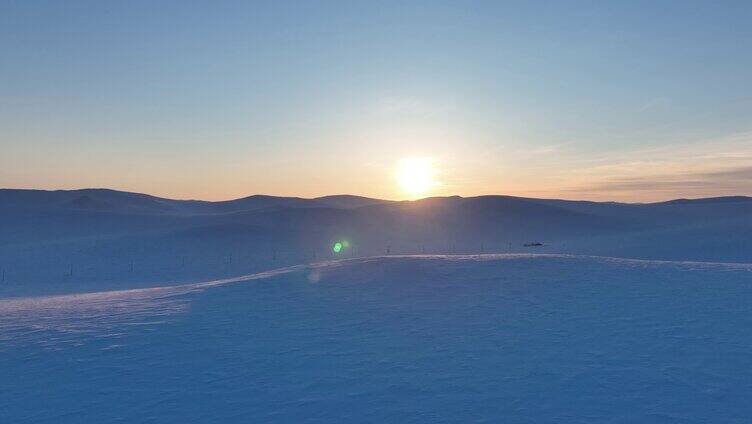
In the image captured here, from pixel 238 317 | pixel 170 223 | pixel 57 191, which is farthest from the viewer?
pixel 57 191

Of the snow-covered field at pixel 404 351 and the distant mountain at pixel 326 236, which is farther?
the distant mountain at pixel 326 236

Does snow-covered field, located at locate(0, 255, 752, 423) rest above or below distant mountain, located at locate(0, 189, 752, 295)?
below

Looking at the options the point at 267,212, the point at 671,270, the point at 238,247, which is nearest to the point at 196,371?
the point at 671,270

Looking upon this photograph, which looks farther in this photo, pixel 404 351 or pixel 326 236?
pixel 326 236

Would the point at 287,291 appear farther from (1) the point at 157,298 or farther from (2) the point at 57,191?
(2) the point at 57,191

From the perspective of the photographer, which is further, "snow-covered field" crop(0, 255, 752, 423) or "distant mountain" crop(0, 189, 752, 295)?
"distant mountain" crop(0, 189, 752, 295)

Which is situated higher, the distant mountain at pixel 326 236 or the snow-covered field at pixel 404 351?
the distant mountain at pixel 326 236

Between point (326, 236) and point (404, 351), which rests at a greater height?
point (326, 236)

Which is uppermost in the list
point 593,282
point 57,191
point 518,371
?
point 57,191
